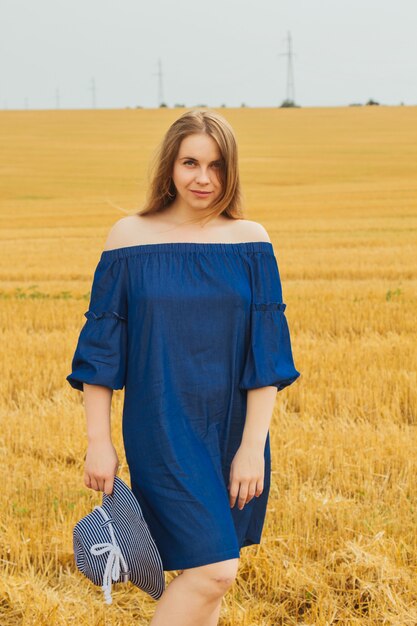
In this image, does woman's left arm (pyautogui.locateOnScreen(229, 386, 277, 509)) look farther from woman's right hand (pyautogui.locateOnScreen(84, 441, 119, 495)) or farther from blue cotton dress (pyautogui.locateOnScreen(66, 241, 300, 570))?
woman's right hand (pyautogui.locateOnScreen(84, 441, 119, 495))

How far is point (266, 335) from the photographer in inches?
117

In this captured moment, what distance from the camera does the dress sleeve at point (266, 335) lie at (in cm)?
293

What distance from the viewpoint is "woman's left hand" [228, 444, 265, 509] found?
113 inches

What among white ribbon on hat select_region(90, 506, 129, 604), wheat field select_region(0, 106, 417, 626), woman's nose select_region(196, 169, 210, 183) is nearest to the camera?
white ribbon on hat select_region(90, 506, 129, 604)

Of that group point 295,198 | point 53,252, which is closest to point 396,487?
point 53,252

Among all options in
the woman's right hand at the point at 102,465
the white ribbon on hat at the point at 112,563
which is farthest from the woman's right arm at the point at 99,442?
the white ribbon on hat at the point at 112,563

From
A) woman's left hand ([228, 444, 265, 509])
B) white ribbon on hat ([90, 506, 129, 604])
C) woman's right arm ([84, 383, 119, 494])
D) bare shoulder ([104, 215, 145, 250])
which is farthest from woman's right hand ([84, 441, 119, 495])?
bare shoulder ([104, 215, 145, 250])

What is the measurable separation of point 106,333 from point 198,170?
602 mm

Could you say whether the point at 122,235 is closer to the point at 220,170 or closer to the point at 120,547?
the point at 220,170

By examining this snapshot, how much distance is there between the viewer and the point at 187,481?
2779mm

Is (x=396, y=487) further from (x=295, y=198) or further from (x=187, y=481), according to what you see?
(x=295, y=198)

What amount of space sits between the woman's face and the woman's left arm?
649 mm

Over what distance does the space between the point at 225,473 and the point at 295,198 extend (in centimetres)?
3115

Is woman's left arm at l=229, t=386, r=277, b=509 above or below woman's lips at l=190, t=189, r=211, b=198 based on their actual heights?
below
